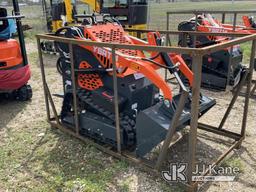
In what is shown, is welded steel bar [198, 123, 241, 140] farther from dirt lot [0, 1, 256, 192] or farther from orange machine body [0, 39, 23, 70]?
orange machine body [0, 39, 23, 70]

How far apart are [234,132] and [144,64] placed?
1.69m

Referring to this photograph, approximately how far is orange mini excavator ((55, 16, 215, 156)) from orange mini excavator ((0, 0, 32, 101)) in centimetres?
118

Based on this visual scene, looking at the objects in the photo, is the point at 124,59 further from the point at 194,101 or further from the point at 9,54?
the point at 9,54

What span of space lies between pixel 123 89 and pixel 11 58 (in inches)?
87.7

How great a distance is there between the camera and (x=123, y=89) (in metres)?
3.54

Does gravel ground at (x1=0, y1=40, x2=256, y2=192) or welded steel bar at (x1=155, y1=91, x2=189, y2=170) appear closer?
welded steel bar at (x1=155, y1=91, x2=189, y2=170)

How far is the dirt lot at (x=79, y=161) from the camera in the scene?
10.3ft

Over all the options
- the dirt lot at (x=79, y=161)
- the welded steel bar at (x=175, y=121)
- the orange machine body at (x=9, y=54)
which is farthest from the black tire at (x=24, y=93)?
the welded steel bar at (x=175, y=121)

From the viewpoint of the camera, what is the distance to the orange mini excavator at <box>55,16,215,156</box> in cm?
320

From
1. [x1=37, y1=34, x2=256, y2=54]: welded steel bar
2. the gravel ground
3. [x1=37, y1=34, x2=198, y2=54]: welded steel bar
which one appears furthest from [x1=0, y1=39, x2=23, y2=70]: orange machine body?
[x1=37, y1=34, x2=256, y2=54]: welded steel bar

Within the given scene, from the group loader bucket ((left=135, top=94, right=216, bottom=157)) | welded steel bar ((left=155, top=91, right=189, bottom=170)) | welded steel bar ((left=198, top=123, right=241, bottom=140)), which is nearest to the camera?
welded steel bar ((left=155, top=91, right=189, bottom=170))

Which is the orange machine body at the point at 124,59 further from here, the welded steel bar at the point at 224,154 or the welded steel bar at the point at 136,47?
the welded steel bar at the point at 224,154

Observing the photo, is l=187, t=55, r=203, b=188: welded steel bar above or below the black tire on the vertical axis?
above

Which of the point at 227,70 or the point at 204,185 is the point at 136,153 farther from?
the point at 227,70
